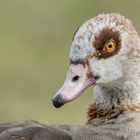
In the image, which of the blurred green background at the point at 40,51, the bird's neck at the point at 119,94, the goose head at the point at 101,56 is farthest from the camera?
the blurred green background at the point at 40,51

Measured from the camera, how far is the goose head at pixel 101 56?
22.7ft

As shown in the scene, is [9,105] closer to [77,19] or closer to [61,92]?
[77,19]

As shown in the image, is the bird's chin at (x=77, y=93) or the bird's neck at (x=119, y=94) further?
the bird's neck at (x=119, y=94)

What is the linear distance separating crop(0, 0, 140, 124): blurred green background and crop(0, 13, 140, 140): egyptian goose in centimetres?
367

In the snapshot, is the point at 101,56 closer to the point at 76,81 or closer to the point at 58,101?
Result: the point at 76,81

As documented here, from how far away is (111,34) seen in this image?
7086 millimetres

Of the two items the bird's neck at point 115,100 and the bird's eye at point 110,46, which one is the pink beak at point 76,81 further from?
the bird's neck at point 115,100

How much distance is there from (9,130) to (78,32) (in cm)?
80

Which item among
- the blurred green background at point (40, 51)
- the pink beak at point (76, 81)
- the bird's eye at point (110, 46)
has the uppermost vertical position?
the blurred green background at point (40, 51)

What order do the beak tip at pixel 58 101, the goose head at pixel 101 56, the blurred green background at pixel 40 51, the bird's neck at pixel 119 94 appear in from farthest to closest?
the blurred green background at pixel 40 51, the bird's neck at pixel 119 94, the goose head at pixel 101 56, the beak tip at pixel 58 101

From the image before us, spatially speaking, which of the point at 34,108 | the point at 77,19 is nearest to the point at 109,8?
the point at 77,19

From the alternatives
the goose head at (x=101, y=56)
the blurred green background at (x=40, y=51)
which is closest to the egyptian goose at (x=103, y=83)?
the goose head at (x=101, y=56)

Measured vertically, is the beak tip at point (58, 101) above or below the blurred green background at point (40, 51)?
below

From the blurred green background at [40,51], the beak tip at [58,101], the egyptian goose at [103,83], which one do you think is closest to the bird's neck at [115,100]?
the egyptian goose at [103,83]
